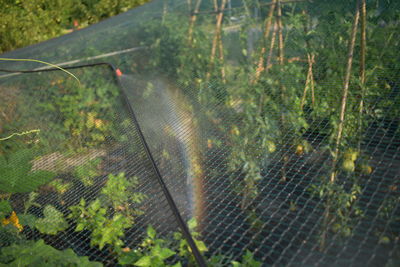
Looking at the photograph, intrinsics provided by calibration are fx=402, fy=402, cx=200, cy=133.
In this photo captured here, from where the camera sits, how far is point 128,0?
15.3ft

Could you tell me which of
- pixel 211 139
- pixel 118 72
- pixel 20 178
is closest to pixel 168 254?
pixel 211 139

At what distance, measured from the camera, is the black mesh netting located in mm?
1620

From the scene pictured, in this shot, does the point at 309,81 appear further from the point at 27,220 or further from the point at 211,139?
the point at 27,220

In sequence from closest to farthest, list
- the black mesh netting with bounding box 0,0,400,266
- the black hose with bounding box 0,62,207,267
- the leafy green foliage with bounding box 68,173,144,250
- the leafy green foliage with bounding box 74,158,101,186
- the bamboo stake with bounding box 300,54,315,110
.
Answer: the black hose with bounding box 0,62,207,267 < the black mesh netting with bounding box 0,0,400,266 < the leafy green foliage with bounding box 68,173,144,250 < the leafy green foliage with bounding box 74,158,101,186 < the bamboo stake with bounding box 300,54,315,110

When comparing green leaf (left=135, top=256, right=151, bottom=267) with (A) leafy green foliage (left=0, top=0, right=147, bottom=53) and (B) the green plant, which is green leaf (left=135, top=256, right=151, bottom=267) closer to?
(B) the green plant

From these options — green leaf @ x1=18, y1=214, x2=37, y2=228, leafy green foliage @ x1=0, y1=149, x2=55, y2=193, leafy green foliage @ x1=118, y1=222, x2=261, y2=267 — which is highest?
leafy green foliage @ x1=0, y1=149, x2=55, y2=193

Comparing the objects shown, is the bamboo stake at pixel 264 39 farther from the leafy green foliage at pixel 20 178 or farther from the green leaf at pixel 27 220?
the green leaf at pixel 27 220

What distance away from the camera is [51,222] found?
183cm

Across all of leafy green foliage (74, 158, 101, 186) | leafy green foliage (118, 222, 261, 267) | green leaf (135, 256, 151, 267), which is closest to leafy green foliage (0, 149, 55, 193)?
leafy green foliage (74, 158, 101, 186)

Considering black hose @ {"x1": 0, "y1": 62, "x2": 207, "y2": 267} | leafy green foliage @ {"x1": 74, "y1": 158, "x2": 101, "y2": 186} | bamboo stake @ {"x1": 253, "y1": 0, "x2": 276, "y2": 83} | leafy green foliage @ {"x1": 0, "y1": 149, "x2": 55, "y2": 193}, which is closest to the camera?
black hose @ {"x1": 0, "y1": 62, "x2": 207, "y2": 267}

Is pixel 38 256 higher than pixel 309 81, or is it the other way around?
pixel 38 256

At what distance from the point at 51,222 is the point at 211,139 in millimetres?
873

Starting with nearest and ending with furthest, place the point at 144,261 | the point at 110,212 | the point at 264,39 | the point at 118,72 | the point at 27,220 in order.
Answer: the point at 144,261 < the point at 27,220 < the point at 110,212 < the point at 264,39 < the point at 118,72

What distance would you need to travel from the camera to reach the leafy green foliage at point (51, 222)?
5.94 ft
